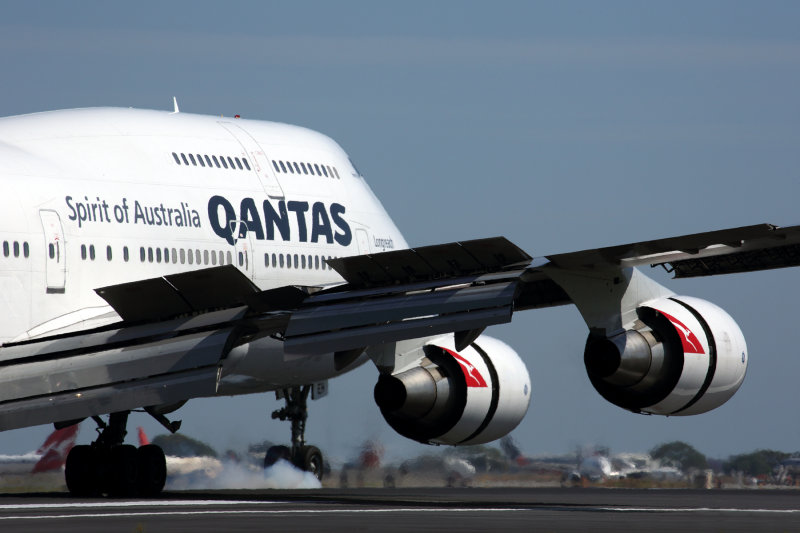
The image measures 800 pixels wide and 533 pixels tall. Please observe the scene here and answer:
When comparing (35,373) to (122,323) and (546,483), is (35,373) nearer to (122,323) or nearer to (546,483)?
(122,323)

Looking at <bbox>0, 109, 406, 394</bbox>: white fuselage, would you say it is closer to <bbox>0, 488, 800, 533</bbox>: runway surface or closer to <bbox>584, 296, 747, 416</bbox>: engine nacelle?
<bbox>0, 488, 800, 533</bbox>: runway surface

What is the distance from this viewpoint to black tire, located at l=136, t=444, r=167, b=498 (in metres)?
24.7

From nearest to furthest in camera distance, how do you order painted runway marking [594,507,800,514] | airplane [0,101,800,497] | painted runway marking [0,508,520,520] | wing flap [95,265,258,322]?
painted runway marking [0,508,520,520]
airplane [0,101,800,497]
wing flap [95,265,258,322]
painted runway marking [594,507,800,514]

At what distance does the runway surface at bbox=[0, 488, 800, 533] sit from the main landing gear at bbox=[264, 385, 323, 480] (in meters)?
4.15

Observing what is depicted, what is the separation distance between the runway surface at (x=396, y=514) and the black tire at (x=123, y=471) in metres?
0.60

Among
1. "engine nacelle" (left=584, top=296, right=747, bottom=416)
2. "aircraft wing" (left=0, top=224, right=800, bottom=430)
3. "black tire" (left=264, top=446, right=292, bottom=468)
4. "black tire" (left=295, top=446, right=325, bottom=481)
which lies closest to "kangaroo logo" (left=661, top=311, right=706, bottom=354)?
"engine nacelle" (left=584, top=296, right=747, bottom=416)

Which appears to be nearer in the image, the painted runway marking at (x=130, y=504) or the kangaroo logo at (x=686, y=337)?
the painted runway marking at (x=130, y=504)

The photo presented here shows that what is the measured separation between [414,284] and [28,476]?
16.9 meters

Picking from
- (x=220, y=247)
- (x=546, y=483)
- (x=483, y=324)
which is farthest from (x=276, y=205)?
(x=546, y=483)

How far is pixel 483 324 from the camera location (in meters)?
19.0

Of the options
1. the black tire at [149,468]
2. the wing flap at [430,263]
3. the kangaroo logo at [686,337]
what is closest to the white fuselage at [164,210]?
the black tire at [149,468]

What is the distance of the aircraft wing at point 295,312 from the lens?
62.6 feet

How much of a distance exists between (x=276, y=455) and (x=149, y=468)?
7429 millimetres

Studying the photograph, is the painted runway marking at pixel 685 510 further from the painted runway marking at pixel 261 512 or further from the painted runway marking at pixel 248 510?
the painted runway marking at pixel 261 512
